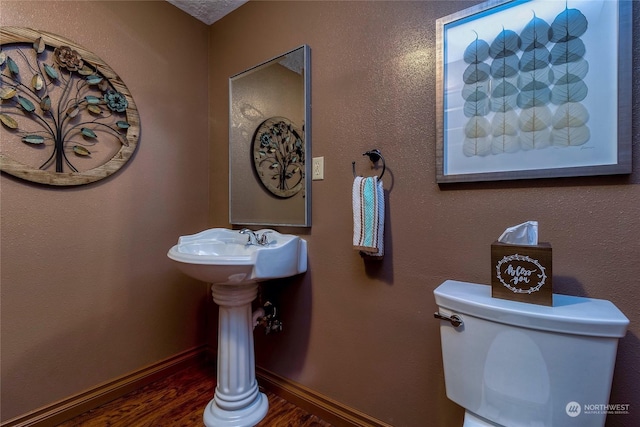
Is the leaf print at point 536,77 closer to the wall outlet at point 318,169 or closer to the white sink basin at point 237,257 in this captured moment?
the wall outlet at point 318,169

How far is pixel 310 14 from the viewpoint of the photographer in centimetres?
138

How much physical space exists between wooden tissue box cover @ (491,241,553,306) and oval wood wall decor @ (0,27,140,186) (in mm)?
1682

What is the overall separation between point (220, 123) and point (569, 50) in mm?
1646

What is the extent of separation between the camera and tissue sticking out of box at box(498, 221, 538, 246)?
812 millimetres

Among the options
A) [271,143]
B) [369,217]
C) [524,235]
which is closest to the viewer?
[524,235]

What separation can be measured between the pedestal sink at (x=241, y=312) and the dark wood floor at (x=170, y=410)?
0.24ft

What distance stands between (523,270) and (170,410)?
161cm

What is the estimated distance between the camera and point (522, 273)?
2.54 feet

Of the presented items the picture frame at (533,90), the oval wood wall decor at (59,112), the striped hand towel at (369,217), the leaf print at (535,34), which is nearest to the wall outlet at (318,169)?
the striped hand towel at (369,217)

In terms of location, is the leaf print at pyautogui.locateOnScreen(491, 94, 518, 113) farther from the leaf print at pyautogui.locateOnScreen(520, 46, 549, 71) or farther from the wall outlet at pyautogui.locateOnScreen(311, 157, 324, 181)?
the wall outlet at pyautogui.locateOnScreen(311, 157, 324, 181)

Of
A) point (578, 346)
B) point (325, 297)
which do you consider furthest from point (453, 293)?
point (325, 297)

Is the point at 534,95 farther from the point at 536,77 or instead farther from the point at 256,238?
the point at 256,238

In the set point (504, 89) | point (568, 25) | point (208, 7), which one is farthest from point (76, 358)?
point (568, 25)

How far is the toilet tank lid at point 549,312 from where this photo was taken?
0.66 metres
